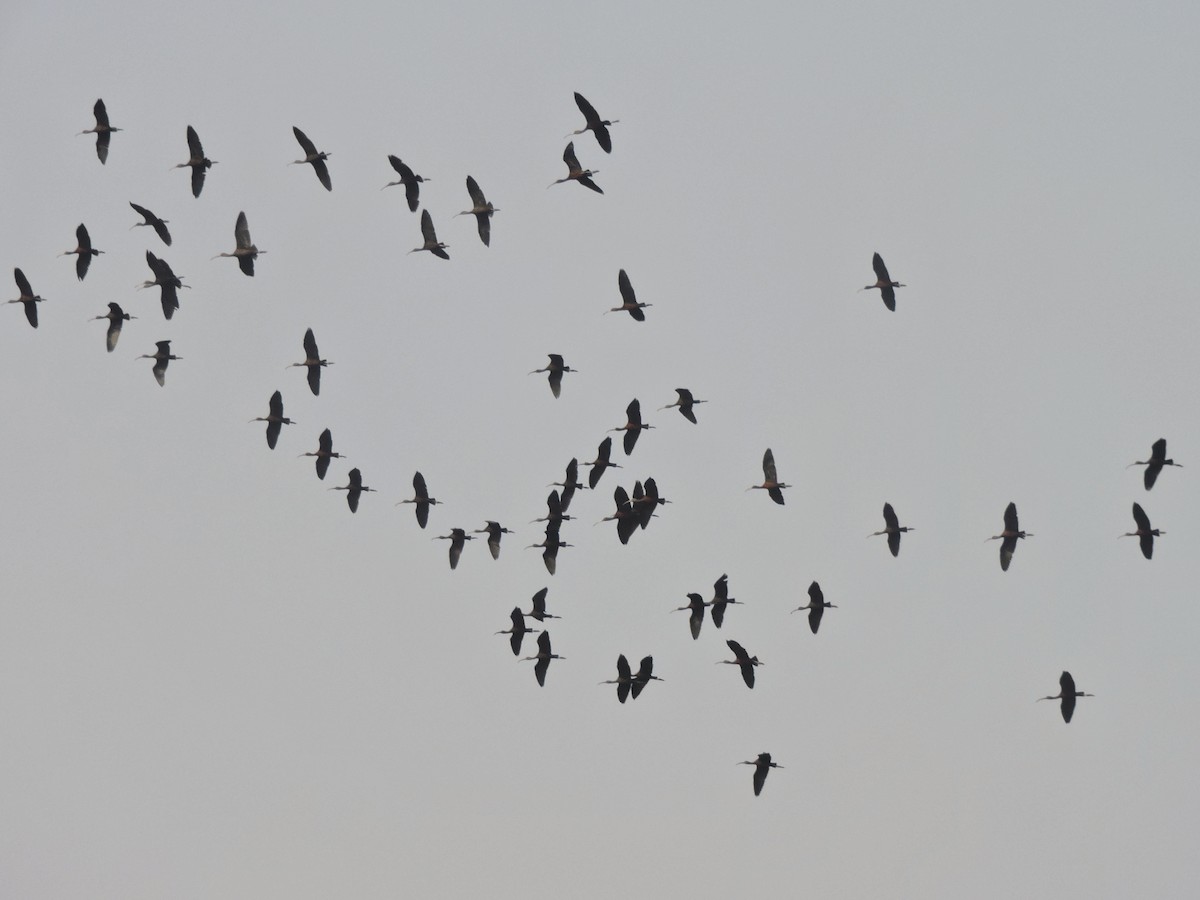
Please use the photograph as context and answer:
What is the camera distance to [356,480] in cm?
9269

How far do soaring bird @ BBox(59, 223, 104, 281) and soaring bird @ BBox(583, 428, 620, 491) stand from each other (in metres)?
16.8

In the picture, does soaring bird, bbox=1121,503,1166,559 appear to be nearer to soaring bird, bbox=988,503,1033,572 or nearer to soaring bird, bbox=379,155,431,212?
soaring bird, bbox=988,503,1033,572

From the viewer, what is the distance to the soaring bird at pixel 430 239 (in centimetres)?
8619

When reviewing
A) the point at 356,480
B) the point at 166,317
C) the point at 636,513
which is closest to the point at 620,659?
the point at 636,513

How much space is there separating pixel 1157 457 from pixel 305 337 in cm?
2621

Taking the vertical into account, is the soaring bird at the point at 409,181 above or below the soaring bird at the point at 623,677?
above

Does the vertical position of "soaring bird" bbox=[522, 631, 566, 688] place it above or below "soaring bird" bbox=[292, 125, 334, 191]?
below

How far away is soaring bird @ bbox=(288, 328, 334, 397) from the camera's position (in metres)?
88.2

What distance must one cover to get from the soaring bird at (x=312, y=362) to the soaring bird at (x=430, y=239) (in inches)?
198

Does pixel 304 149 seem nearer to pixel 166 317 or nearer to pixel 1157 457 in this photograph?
pixel 166 317

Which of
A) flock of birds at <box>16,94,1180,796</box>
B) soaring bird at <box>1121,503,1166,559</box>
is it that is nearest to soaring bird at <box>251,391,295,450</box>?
flock of birds at <box>16,94,1180,796</box>

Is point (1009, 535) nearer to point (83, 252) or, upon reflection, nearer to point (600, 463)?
point (600, 463)

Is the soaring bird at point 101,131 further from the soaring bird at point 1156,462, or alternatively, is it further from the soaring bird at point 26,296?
the soaring bird at point 1156,462

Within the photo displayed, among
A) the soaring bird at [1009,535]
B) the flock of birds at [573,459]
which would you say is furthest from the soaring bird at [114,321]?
the soaring bird at [1009,535]
